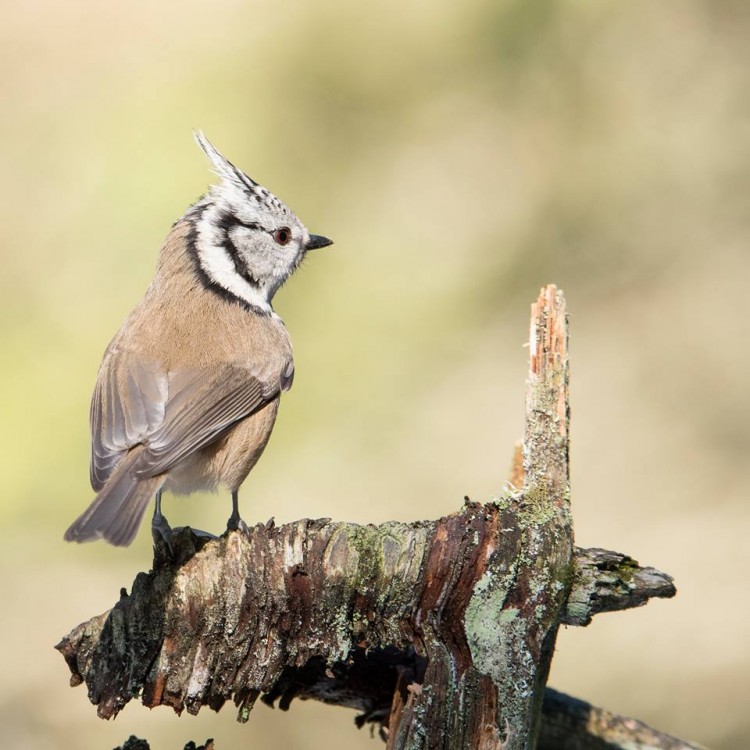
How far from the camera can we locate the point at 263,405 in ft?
12.5

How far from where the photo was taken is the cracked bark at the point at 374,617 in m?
2.66

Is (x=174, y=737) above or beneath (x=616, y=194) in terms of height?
beneath

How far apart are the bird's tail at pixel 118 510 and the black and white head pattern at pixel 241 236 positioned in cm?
102

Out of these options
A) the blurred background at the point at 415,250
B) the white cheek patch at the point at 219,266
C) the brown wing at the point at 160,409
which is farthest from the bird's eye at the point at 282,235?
the blurred background at the point at 415,250

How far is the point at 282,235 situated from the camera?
172 inches

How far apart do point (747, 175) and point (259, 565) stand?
168 inches

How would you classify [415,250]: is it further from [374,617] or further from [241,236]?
[374,617]

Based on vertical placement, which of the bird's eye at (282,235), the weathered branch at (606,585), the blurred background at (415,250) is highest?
the blurred background at (415,250)

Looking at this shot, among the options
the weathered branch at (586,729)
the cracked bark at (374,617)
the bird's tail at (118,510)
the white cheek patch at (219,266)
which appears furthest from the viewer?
the white cheek patch at (219,266)

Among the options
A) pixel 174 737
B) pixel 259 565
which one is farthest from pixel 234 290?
pixel 174 737

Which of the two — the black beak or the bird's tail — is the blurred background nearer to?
the black beak

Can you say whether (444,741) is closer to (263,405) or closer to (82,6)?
(263,405)

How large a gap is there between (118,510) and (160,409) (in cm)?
47

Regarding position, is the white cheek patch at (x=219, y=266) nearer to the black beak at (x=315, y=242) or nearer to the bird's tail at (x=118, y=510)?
the black beak at (x=315, y=242)
